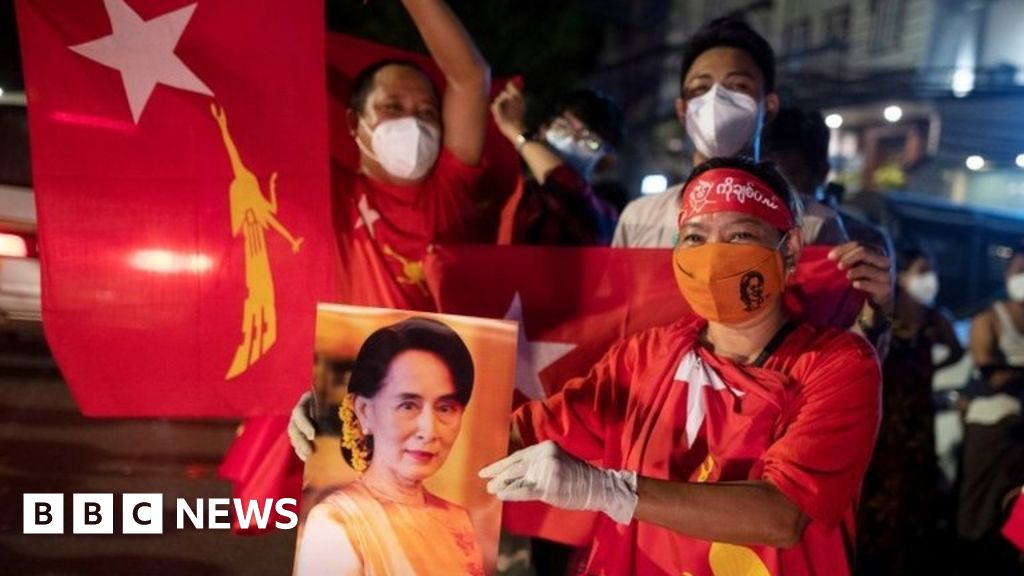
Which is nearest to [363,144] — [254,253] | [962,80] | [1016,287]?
[254,253]

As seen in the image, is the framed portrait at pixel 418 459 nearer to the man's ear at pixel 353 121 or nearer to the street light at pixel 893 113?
the man's ear at pixel 353 121

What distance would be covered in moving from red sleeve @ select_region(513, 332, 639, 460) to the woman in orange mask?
0.8 inches

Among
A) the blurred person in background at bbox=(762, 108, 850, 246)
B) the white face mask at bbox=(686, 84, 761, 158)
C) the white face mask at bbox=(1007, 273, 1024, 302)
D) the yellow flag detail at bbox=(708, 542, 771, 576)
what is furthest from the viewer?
the white face mask at bbox=(1007, 273, 1024, 302)

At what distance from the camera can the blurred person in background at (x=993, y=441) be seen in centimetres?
556

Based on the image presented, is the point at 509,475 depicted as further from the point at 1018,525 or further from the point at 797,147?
the point at 797,147

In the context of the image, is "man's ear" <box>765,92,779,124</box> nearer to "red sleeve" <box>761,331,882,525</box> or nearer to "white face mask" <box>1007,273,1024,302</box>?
"red sleeve" <box>761,331,882,525</box>

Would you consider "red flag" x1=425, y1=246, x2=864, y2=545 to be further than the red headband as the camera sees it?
Yes

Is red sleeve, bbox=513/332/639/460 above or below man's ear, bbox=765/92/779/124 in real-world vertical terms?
below

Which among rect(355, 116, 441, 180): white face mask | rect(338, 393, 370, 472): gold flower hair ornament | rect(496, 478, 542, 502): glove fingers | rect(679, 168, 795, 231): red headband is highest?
rect(355, 116, 441, 180): white face mask

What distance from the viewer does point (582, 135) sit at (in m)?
4.07

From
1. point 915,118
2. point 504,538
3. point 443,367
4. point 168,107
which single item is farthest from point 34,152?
point 915,118

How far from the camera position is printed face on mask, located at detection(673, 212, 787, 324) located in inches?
93.0

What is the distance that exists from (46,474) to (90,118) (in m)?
1.29

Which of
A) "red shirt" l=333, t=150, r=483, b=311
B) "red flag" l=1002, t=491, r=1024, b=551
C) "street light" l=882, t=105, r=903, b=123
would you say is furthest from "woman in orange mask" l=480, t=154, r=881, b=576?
"street light" l=882, t=105, r=903, b=123
